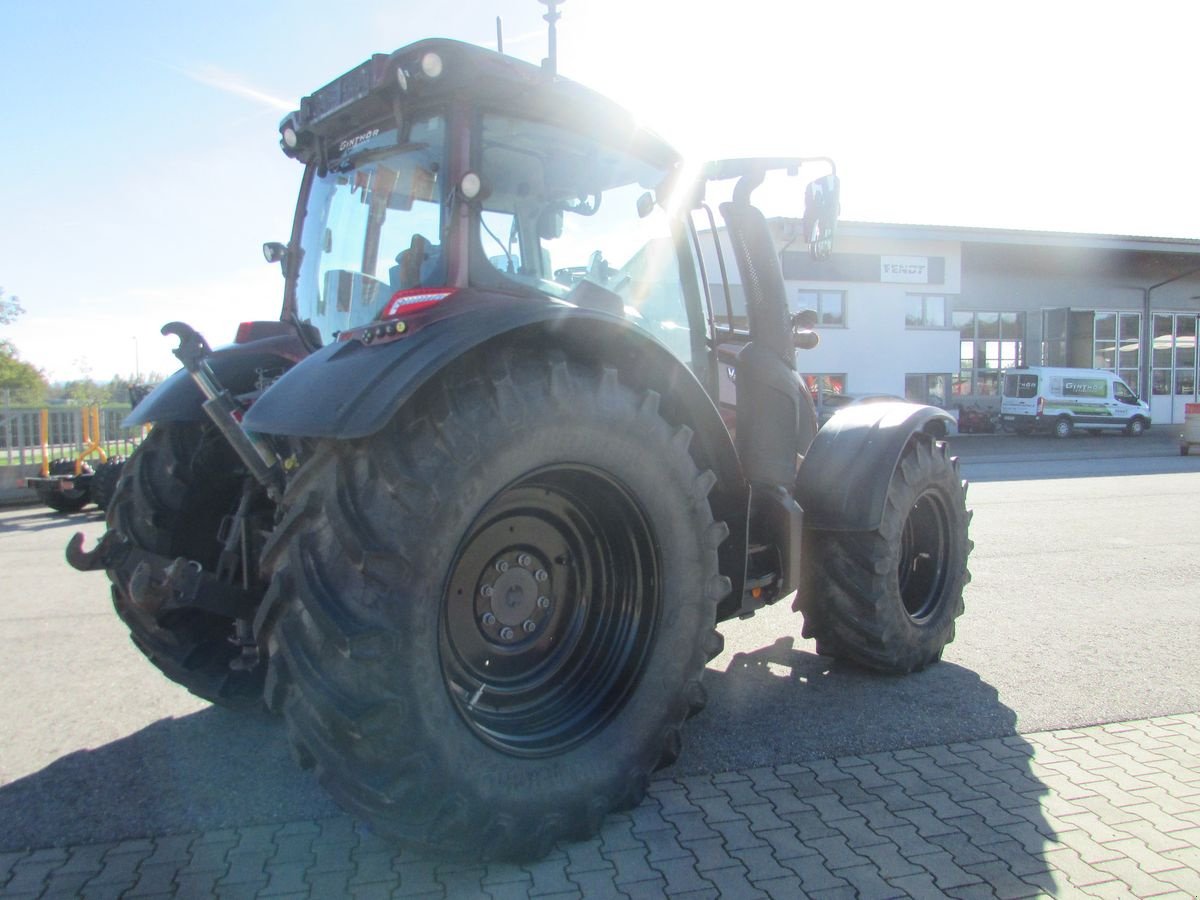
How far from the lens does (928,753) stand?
12.1ft

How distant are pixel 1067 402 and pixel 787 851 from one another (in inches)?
1263

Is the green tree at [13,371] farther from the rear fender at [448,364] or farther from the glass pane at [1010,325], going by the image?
the rear fender at [448,364]

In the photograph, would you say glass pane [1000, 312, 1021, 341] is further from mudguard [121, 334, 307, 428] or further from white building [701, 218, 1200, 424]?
mudguard [121, 334, 307, 428]

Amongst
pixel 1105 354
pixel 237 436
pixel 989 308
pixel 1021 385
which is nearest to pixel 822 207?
pixel 237 436

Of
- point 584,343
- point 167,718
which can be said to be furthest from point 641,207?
point 167,718

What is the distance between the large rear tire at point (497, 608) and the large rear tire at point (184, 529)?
1.33m

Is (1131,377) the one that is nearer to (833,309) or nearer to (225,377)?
(833,309)

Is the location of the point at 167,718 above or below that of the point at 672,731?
below

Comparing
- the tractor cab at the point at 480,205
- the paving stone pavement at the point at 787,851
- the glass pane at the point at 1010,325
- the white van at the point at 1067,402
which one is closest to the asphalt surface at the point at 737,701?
the paving stone pavement at the point at 787,851

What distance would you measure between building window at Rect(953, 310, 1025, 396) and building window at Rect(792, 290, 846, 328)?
283 inches

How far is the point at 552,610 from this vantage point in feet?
10.6

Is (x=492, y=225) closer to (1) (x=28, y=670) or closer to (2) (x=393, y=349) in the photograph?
(2) (x=393, y=349)

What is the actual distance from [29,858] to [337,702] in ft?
4.22

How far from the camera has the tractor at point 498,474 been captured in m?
2.49
